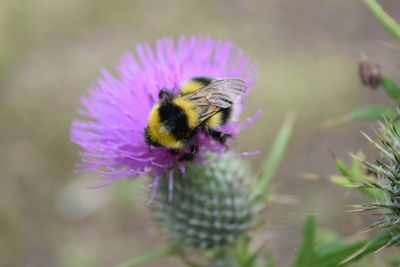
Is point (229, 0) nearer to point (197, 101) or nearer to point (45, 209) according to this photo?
point (45, 209)

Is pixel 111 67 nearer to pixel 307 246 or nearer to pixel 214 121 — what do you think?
pixel 214 121

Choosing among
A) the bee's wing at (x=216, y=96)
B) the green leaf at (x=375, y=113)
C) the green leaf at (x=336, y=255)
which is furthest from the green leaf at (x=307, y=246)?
the bee's wing at (x=216, y=96)

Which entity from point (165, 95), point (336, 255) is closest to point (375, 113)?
point (336, 255)

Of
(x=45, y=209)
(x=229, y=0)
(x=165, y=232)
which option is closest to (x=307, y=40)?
(x=229, y=0)

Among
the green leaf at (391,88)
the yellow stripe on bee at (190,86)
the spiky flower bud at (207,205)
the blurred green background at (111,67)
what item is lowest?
the spiky flower bud at (207,205)

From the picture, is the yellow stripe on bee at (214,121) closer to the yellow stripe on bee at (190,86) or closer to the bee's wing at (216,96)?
the bee's wing at (216,96)

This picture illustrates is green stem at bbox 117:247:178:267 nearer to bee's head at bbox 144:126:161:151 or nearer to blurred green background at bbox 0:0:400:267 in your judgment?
bee's head at bbox 144:126:161:151
